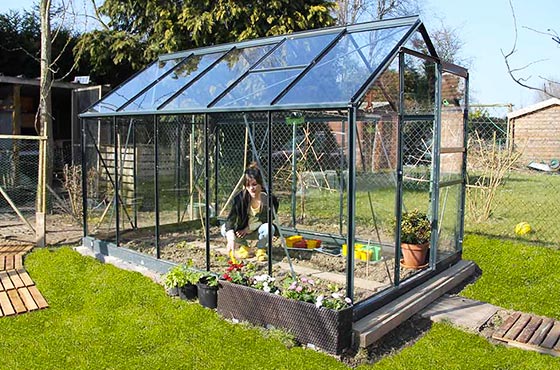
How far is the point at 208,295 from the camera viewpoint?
15.4 feet

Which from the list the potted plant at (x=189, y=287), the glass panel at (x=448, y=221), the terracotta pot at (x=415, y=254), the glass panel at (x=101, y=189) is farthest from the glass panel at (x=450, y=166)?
the glass panel at (x=101, y=189)

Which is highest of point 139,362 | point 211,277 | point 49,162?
point 49,162

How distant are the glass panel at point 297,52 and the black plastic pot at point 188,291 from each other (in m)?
2.42

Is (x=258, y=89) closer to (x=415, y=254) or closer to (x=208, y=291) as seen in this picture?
(x=208, y=291)

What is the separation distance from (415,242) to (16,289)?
4.32 m

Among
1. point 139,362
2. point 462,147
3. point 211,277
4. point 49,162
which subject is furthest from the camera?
point 49,162

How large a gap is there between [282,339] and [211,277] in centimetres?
108

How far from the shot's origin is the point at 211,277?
15.6 ft

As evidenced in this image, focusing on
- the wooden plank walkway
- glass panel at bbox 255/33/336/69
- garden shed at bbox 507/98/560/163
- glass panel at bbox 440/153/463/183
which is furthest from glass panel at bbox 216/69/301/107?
garden shed at bbox 507/98/560/163

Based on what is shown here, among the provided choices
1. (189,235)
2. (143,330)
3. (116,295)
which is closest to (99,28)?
(189,235)

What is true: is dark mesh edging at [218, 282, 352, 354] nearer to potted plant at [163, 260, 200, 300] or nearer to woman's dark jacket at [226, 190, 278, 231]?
potted plant at [163, 260, 200, 300]

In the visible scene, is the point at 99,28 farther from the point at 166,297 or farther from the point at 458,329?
the point at 458,329

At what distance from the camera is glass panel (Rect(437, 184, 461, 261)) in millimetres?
5488

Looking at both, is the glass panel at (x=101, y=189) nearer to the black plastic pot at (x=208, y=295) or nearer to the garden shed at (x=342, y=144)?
the garden shed at (x=342, y=144)
